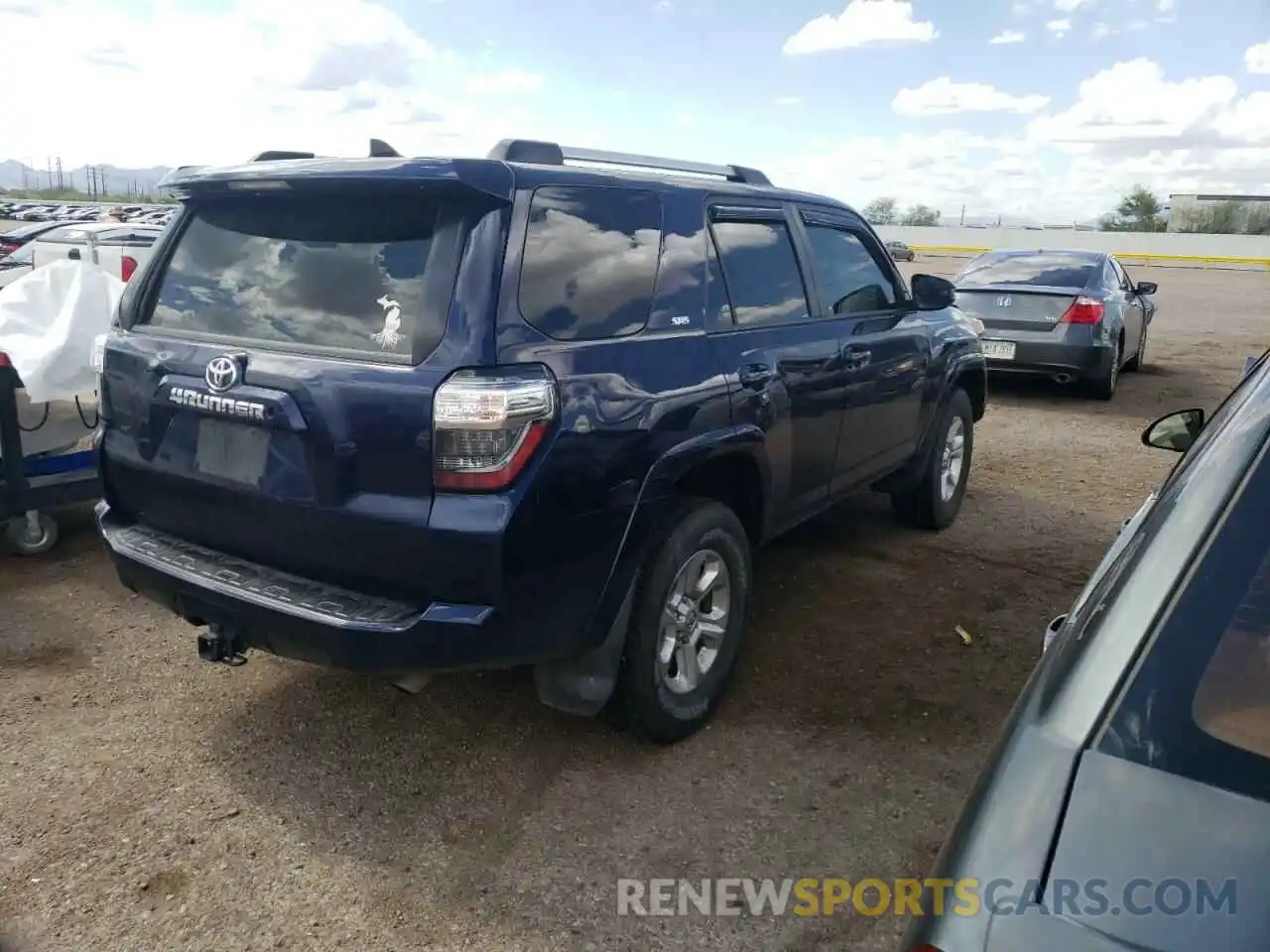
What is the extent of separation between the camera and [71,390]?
17.0ft

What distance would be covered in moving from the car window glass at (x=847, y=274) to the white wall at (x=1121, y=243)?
133 ft

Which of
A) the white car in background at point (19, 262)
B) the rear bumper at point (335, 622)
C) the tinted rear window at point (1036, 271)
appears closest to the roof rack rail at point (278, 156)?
the rear bumper at point (335, 622)

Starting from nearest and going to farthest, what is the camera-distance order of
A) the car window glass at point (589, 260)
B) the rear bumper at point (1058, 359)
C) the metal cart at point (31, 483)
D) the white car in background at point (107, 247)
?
1. the car window glass at point (589, 260)
2. the metal cart at point (31, 483)
3. the white car in background at point (107, 247)
4. the rear bumper at point (1058, 359)

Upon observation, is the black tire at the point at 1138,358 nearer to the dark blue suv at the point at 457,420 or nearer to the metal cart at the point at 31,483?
the dark blue suv at the point at 457,420

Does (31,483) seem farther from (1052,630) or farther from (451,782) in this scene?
(1052,630)

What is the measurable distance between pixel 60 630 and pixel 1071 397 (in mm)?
10090

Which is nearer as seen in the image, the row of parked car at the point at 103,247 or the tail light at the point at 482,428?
the tail light at the point at 482,428

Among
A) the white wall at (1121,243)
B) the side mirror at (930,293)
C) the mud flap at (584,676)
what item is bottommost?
the mud flap at (584,676)

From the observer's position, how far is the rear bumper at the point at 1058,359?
10.3 m

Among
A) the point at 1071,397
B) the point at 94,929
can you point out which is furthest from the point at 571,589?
the point at 1071,397

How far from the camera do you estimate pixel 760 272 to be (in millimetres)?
4082

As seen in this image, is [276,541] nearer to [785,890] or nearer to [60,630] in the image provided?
[785,890]

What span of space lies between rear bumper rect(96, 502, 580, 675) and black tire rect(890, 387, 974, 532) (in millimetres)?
3381

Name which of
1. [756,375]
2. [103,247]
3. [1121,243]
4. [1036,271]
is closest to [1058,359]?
[1036,271]
